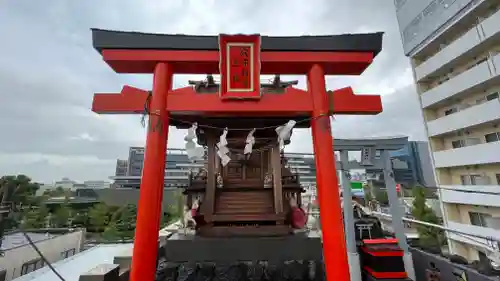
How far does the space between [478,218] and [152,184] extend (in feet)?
54.3

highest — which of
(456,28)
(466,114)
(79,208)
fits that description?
(456,28)

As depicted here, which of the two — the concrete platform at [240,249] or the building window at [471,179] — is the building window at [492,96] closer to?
the building window at [471,179]

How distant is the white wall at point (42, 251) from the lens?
29.4ft

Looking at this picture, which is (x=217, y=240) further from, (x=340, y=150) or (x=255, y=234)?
(x=340, y=150)

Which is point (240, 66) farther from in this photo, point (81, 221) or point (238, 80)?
point (81, 221)

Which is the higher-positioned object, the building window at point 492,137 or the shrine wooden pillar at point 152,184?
the building window at point 492,137

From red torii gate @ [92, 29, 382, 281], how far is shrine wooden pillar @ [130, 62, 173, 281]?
0.01 metres

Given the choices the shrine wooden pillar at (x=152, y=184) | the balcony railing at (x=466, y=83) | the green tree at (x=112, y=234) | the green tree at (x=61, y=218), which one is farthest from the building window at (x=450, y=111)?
the green tree at (x=61, y=218)

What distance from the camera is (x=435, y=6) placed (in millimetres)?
13594

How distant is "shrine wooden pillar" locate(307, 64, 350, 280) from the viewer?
10.2 ft

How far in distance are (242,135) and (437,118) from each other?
15.4m

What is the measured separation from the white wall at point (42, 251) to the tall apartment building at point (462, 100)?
19670 mm

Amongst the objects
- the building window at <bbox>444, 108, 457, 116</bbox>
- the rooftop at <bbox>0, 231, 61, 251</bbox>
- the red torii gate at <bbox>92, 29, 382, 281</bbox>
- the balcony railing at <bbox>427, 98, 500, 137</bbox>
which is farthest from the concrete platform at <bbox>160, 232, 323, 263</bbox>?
the building window at <bbox>444, 108, 457, 116</bbox>

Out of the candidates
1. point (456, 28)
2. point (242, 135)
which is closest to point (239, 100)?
point (242, 135)
